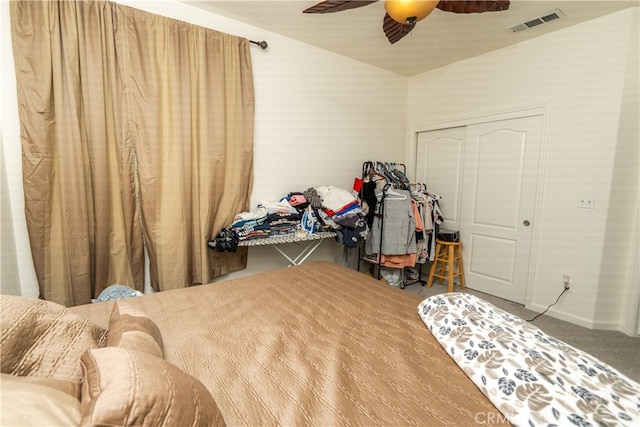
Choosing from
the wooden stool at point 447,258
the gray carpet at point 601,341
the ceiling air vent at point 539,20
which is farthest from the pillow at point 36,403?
the ceiling air vent at point 539,20

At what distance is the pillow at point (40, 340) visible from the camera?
670mm

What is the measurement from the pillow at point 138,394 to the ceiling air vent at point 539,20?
3.49 meters

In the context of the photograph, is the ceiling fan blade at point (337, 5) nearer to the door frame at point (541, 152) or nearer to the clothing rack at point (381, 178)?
the clothing rack at point (381, 178)

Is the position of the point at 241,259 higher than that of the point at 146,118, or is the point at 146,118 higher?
the point at 146,118

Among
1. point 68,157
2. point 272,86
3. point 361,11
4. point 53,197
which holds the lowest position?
point 53,197

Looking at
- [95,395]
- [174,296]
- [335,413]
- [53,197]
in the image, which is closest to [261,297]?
[174,296]

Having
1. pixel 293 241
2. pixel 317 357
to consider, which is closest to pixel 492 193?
pixel 293 241

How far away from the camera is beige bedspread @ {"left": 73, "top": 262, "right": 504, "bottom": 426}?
768 mm

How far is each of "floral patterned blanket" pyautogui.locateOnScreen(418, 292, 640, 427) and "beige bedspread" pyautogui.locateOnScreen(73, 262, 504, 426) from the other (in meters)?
0.05

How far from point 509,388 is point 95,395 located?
994 mm

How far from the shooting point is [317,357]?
3.31 feet

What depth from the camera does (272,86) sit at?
9.20 ft

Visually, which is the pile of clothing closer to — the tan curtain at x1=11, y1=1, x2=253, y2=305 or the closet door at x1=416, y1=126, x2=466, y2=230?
the tan curtain at x1=11, y1=1, x2=253, y2=305

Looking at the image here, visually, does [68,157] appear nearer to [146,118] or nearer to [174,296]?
[146,118]
